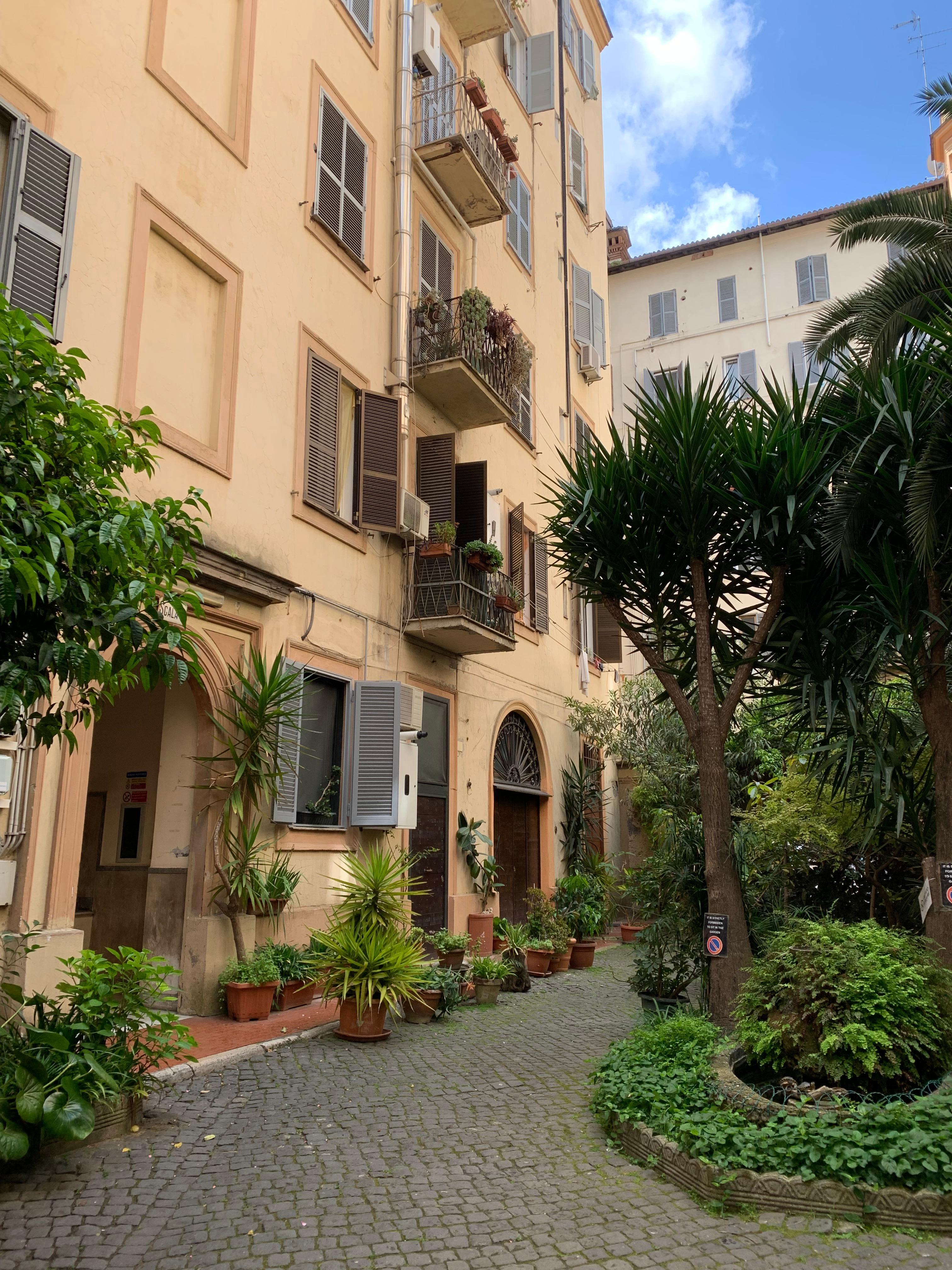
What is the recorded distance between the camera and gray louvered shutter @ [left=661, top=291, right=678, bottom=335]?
3166cm

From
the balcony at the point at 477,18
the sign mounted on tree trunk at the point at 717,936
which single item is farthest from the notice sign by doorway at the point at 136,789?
the balcony at the point at 477,18

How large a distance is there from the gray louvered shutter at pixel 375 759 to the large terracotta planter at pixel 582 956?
3803mm

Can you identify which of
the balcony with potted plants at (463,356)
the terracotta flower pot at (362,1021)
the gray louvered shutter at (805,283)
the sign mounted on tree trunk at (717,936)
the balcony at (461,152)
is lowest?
the terracotta flower pot at (362,1021)

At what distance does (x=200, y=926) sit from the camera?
8531 millimetres

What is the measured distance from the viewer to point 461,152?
43.4ft

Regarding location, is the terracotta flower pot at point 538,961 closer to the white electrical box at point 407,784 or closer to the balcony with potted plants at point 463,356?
the white electrical box at point 407,784

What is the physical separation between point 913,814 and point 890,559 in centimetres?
205

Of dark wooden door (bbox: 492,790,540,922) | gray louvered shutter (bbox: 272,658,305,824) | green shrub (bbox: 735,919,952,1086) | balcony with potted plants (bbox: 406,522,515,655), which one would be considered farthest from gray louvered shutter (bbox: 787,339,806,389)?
green shrub (bbox: 735,919,952,1086)

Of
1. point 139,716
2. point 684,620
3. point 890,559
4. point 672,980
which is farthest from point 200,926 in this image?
point 890,559

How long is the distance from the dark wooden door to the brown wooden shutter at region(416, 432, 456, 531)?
4.86 meters

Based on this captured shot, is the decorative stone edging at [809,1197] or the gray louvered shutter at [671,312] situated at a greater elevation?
the gray louvered shutter at [671,312]

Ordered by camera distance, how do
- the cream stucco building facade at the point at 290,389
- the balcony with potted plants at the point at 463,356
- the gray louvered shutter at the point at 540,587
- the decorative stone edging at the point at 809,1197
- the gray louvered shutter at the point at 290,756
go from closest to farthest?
the decorative stone edging at the point at 809,1197, the cream stucco building facade at the point at 290,389, the gray louvered shutter at the point at 290,756, the balcony with potted plants at the point at 463,356, the gray louvered shutter at the point at 540,587

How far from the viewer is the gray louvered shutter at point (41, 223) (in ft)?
23.2

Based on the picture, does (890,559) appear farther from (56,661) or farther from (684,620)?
(56,661)
